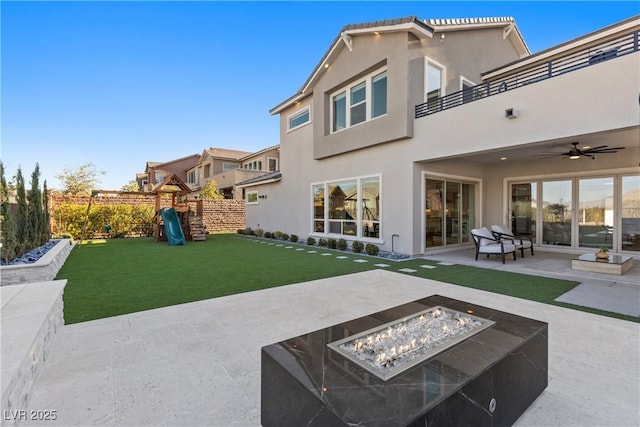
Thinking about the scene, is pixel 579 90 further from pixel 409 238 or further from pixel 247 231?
pixel 247 231

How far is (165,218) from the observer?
1351cm

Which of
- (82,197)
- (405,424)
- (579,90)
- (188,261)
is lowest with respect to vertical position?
(188,261)

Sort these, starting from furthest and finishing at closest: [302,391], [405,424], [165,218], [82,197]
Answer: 1. [82,197]
2. [165,218]
3. [302,391]
4. [405,424]

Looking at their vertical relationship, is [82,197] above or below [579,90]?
below

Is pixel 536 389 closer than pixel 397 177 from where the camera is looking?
Yes

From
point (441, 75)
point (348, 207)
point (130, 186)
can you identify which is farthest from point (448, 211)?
point (130, 186)

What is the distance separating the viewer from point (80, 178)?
2945cm

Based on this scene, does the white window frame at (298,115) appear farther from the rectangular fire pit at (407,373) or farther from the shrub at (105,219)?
the rectangular fire pit at (407,373)

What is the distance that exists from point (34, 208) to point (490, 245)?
A: 1187cm

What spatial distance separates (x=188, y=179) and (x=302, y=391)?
128 feet

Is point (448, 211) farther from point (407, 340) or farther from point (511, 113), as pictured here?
point (407, 340)

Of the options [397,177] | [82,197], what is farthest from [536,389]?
[82,197]

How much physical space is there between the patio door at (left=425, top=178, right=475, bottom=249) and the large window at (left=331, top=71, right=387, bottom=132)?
3.02m

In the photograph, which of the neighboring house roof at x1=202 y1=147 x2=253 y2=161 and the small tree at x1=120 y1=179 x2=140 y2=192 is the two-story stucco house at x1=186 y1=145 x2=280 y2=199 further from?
the small tree at x1=120 y1=179 x2=140 y2=192
